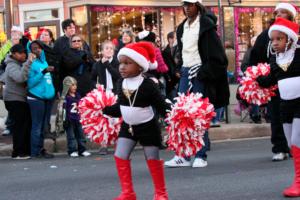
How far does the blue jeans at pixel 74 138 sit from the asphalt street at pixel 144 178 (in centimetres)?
42

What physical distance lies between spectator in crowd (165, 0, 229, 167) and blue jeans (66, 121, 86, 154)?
2365 mm

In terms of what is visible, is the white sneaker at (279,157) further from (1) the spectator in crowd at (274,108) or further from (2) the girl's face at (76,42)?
(2) the girl's face at (76,42)

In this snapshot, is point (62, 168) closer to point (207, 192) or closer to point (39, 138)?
point (39, 138)

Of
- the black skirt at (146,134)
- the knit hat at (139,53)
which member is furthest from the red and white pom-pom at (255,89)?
the black skirt at (146,134)

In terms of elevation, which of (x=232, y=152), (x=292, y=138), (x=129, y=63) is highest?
(x=129, y=63)

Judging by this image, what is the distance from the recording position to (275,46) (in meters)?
6.74

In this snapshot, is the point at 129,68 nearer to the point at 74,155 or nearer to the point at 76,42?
the point at 74,155

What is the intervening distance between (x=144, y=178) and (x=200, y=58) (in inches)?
64.3

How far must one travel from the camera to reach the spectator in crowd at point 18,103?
10.1 metres

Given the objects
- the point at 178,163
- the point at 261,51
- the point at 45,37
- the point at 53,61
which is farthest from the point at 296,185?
the point at 45,37

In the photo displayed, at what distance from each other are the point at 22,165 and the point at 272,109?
3.48m

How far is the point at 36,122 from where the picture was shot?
1022 centimetres

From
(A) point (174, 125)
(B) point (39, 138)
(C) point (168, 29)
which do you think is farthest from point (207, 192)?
(C) point (168, 29)

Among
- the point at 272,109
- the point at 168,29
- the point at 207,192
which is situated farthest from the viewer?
the point at 168,29
